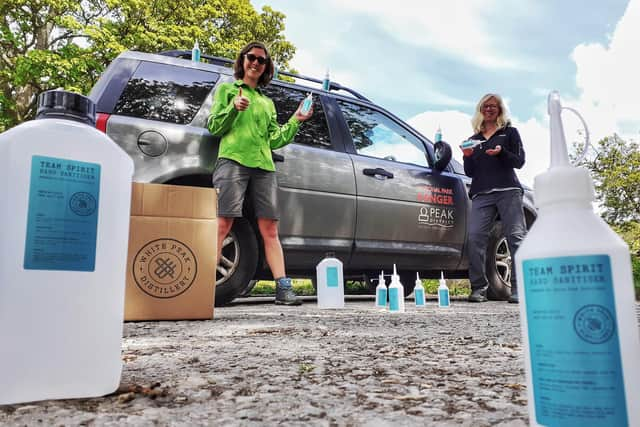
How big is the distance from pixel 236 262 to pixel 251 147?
813mm

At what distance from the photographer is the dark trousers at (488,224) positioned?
13.5 ft

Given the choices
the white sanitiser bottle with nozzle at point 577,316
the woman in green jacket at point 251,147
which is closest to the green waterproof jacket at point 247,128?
the woman in green jacket at point 251,147

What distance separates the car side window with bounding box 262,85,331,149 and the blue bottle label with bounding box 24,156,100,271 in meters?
2.97

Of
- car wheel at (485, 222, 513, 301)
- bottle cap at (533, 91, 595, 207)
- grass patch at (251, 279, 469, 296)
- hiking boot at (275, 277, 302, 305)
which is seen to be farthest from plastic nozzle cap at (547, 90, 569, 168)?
grass patch at (251, 279, 469, 296)

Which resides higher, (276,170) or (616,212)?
(616,212)

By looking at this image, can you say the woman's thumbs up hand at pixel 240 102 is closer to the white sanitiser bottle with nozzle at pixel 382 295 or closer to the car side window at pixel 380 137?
the car side window at pixel 380 137

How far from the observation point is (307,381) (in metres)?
1.18

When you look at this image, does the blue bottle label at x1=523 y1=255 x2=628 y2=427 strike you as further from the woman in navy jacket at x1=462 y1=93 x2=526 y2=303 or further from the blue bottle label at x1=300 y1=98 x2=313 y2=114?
the woman in navy jacket at x1=462 y1=93 x2=526 y2=303

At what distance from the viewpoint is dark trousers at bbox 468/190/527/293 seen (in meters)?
4.11

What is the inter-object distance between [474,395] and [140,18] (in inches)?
494

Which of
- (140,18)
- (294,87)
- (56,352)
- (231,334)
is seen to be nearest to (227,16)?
(140,18)

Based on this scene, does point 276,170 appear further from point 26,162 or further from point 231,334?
point 26,162

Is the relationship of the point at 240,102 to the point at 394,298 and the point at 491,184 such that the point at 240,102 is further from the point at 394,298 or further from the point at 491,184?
the point at 491,184

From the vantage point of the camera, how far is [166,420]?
2.87 ft
